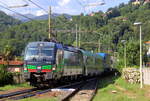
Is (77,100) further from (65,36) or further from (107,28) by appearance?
(107,28)

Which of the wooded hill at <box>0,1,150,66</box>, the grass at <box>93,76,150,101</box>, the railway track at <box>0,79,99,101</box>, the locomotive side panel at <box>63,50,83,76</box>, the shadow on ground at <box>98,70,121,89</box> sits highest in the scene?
the wooded hill at <box>0,1,150,66</box>

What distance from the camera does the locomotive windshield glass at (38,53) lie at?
1873 centimetres

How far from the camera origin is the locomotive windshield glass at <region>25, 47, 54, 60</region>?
18.7 m

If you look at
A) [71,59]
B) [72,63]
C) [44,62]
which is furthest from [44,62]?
[72,63]

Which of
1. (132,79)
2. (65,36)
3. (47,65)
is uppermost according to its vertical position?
(65,36)

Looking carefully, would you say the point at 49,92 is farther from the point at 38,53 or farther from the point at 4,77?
the point at 4,77

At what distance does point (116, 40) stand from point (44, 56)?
7327 centimetres

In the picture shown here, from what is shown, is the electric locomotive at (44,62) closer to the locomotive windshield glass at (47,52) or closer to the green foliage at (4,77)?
the locomotive windshield glass at (47,52)

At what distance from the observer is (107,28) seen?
89.3m

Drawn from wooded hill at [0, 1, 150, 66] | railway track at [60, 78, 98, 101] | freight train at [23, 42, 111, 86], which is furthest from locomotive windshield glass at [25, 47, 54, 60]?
wooded hill at [0, 1, 150, 66]

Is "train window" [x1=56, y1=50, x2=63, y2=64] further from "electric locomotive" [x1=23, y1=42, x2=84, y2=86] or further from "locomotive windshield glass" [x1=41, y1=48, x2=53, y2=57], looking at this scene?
"locomotive windshield glass" [x1=41, y1=48, x2=53, y2=57]

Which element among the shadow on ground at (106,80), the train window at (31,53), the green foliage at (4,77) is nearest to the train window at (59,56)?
the train window at (31,53)

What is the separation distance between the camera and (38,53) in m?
19.0

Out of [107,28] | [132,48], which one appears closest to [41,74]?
[132,48]
